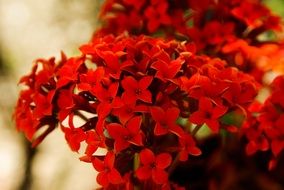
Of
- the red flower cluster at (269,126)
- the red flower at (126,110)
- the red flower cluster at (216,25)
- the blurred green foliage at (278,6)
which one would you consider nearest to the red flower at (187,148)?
the red flower at (126,110)

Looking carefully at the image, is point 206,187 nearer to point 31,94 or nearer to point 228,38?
point 228,38

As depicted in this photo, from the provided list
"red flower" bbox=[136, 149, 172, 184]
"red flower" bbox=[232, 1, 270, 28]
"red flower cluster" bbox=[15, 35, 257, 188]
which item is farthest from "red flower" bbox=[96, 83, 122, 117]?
"red flower" bbox=[232, 1, 270, 28]

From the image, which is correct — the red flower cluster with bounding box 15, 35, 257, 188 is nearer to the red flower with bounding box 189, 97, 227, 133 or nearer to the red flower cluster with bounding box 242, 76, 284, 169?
the red flower with bounding box 189, 97, 227, 133

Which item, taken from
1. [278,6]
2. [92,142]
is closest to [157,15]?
[92,142]

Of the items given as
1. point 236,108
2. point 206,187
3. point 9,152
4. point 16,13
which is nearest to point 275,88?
point 236,108

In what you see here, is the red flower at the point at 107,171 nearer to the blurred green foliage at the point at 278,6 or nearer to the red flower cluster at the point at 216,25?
the red flower cluster at the point at 216,25

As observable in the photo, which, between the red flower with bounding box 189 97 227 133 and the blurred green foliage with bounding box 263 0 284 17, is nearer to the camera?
the red flower with bounding box 189 97 227 133
